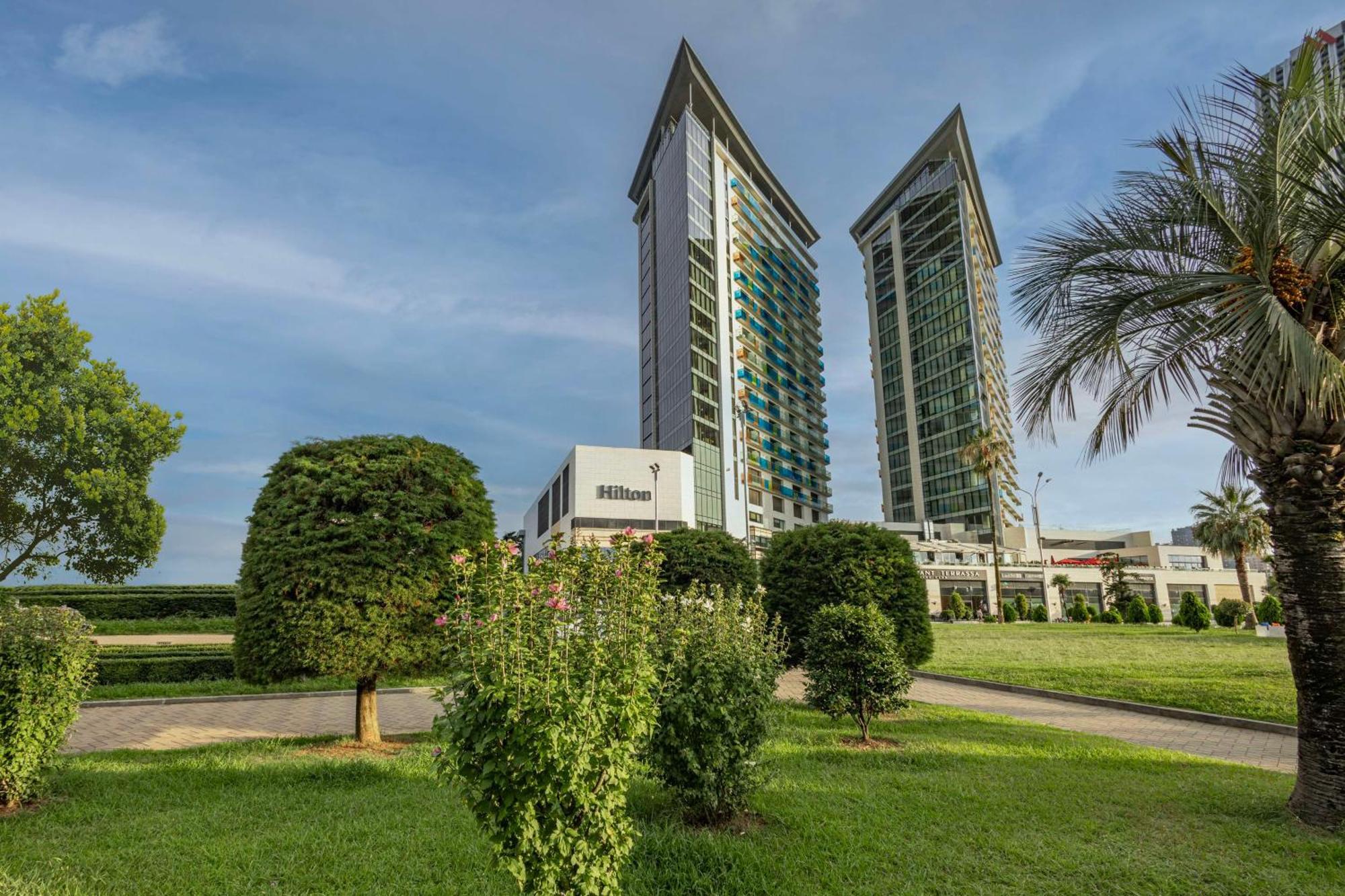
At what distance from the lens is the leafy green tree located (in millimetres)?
24359

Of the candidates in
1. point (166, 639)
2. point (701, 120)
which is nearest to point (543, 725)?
point (166, 639)

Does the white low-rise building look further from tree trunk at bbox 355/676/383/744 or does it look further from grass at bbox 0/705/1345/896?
grass at bbox 0/705/1345/896

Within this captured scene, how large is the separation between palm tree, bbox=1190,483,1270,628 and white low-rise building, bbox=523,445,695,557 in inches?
1648

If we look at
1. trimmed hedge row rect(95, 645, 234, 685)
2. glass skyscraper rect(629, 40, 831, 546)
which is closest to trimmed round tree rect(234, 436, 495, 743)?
trimmed hedge row rect(95, 645, 234, 685)

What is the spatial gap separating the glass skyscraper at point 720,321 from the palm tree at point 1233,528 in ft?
125

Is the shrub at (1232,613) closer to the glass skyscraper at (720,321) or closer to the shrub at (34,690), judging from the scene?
the glass skyscraper at (720,321)

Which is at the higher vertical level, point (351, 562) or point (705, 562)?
point (351, 562)

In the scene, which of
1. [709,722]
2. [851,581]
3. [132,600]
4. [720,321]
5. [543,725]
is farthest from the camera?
[720,321]

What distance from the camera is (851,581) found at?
44.1ft

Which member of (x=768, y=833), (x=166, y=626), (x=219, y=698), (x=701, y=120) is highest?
(x=701, y=120)

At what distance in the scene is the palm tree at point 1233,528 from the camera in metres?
47.4

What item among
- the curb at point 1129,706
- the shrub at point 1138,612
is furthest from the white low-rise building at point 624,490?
the curb at point 1129,706

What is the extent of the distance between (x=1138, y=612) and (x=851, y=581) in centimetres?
4179

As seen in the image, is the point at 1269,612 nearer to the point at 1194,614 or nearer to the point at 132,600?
the point at 1194,614
